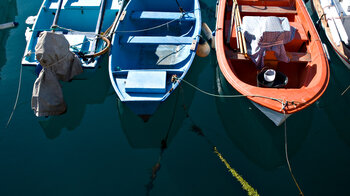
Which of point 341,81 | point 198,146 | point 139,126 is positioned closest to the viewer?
point 198,146

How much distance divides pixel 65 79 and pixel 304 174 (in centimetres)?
681

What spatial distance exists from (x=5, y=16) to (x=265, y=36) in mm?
9947

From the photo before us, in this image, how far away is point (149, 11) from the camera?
988 cm

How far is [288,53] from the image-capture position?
7508 mm

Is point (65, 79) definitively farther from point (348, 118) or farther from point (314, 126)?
point (348, 118)

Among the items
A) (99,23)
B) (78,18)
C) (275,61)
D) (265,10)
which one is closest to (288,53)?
(275,61)

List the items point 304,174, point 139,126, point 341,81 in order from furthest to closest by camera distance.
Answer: point 341,81, point 139,126, point 304,174

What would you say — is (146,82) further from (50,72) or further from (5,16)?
(5,16)

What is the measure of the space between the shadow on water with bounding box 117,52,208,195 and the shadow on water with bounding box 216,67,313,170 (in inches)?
42.9

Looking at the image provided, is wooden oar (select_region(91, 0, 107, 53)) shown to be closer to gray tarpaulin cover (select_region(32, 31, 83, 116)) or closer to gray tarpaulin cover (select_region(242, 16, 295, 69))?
gray tarpaulin cover (select_region(32, 31, 83, 116))

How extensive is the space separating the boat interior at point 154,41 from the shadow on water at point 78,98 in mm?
925

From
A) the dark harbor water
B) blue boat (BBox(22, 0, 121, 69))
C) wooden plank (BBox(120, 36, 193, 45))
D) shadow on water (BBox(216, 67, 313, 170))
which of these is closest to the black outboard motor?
shadow on water (BBox(216, 67, 313, 170))

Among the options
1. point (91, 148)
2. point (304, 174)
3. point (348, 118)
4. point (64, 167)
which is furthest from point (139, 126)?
point (348, 118)

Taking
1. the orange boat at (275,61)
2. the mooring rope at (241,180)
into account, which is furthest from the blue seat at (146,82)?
the mooring rope at (241,180)
